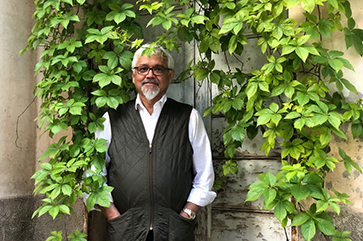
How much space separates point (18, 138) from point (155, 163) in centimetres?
106

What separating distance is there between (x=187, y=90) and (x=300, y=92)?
3.18ft

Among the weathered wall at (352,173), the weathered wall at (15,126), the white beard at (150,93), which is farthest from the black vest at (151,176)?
the weathered wall at (352,173)

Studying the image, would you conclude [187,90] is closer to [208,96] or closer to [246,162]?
[208,96]

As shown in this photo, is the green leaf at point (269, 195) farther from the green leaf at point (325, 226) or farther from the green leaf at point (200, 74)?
the green leaf at point (200, 74)

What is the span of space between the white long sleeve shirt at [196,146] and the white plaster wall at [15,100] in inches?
24.5

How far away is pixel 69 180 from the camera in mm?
1688

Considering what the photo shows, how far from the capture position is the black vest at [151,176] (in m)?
1.73

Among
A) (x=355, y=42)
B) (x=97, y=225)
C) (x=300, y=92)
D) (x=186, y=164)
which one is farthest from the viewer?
(x=97, y=225)

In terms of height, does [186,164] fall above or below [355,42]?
below

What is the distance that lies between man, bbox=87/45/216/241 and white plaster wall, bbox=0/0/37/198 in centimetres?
66

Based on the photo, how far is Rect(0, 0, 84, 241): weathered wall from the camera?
A: 2000 millimetres

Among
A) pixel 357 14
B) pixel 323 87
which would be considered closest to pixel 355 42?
pixel 357 14

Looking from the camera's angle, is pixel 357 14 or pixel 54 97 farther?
pixel 54 97

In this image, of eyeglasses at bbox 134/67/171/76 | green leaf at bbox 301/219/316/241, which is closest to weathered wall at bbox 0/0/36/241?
eyeglasses at bbox 134/67/171/76
